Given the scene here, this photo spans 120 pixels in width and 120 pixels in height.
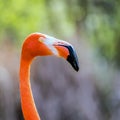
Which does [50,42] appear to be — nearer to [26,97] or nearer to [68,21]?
[26,97]

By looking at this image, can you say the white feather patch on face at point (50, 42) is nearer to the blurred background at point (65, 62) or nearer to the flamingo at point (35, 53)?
the flamingo at point (35, 53)

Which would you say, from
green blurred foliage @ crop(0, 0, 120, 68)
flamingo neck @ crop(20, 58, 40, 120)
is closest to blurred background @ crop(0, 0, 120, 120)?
green blurred foliage @ crop(0, 0, 120, 68)

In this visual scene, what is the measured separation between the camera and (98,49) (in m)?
2.07

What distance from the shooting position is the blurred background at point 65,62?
6.38ft

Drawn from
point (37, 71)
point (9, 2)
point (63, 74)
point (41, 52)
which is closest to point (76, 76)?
point (63, 74)

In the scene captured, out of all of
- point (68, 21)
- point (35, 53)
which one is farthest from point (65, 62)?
point (35, 53)

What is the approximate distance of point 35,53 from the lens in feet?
3.53

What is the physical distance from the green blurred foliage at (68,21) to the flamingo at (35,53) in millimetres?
863

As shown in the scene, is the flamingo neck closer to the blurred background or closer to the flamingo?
the flamingo

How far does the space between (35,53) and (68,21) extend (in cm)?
99

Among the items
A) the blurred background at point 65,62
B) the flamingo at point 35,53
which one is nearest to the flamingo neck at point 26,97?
the flamingo at point 35,53

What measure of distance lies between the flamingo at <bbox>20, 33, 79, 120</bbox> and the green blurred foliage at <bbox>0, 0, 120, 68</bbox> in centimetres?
86

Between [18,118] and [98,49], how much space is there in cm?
52

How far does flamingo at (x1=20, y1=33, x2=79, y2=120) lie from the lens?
103 centimetres
